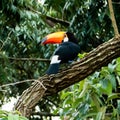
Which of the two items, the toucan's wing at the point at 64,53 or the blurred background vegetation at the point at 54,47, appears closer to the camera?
the blurred background vegetation at the point at 54,47

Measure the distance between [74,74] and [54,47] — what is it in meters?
2.25

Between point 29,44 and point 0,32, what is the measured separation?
23.0 inches

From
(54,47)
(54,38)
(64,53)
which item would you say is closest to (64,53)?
(64,53)

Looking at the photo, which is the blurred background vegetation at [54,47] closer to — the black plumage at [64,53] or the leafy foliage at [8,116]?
the black plumage at [64,53]

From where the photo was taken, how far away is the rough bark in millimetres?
2037

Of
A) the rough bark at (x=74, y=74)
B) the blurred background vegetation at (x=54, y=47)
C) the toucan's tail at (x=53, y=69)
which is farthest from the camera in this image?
the toucan's tail at (x=53, y=69)

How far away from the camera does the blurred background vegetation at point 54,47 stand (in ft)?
7.11

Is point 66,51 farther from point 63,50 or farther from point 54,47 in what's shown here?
point 54,47

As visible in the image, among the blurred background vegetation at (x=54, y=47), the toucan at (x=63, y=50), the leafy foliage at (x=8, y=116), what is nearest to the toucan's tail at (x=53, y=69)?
the toucan at (x=63, y=50)

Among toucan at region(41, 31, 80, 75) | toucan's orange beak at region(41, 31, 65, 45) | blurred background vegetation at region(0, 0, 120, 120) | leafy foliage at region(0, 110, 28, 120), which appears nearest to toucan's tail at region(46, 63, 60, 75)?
toucan at region(41, 31, 80, 75)

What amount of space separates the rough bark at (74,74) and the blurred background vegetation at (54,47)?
0.21 ft

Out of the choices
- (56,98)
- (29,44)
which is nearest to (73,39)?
(29,44)

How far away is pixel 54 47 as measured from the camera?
14.2 feet

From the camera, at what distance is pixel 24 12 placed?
3.85 metres
